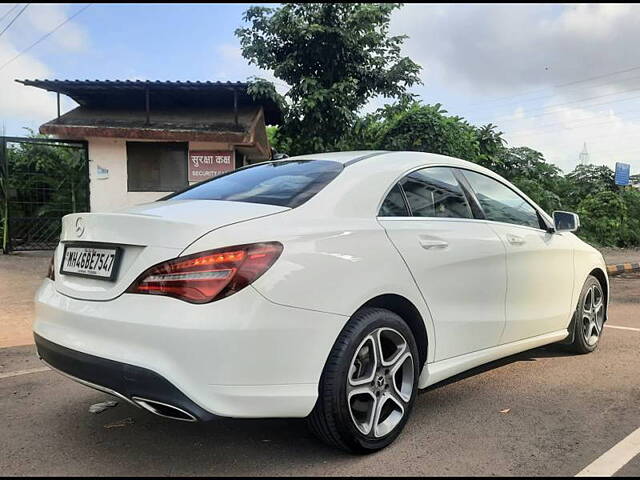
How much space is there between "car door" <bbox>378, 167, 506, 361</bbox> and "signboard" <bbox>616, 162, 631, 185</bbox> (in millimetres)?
15108

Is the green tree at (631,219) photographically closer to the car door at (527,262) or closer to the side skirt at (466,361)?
the car door at (527,262)

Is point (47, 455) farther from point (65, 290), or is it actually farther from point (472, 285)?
point (472, 285)

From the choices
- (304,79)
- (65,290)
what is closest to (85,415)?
(65,290)

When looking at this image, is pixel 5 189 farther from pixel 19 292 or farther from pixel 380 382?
pixel 380 382

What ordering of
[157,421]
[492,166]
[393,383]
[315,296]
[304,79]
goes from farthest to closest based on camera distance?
1. [492,166]
2. [304,79]
3. [157,421]
4. [393,383]
5. [315,296]

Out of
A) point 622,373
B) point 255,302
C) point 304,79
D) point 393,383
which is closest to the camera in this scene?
point 255,302

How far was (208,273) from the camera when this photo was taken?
7.61 feet

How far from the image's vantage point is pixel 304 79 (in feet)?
39.5

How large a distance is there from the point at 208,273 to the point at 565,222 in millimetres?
3111

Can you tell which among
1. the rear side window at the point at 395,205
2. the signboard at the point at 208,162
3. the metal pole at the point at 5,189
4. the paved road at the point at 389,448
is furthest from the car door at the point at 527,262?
the metal pole at the point at 5,189

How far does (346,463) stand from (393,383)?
46 cm

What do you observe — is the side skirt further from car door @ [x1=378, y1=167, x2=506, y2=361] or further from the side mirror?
the side mirror

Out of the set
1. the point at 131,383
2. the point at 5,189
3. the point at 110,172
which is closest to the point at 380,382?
the point at 131,383

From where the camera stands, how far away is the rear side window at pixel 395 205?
301 centimetres
